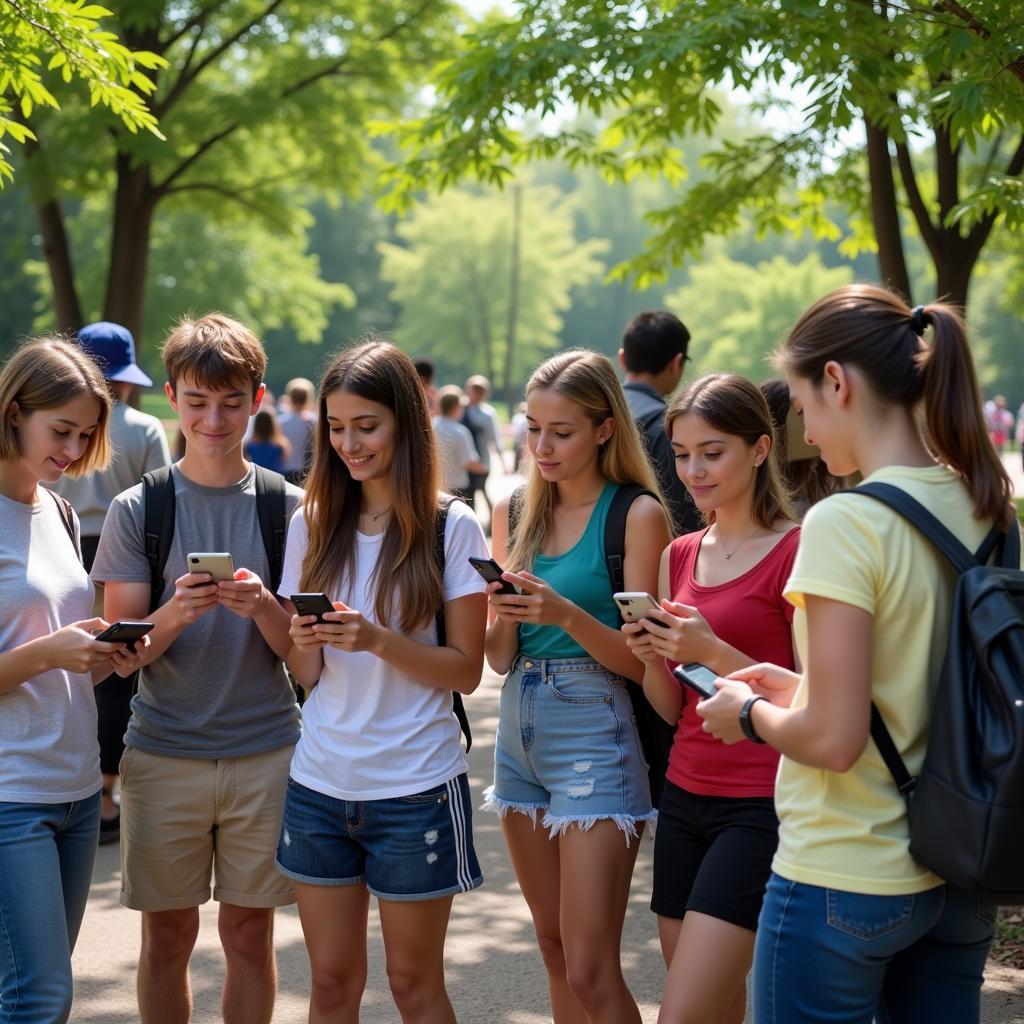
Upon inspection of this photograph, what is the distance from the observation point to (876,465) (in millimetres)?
2514

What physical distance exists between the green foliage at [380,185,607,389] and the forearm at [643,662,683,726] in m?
57.1

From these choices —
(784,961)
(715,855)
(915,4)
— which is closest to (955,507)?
(784,961)

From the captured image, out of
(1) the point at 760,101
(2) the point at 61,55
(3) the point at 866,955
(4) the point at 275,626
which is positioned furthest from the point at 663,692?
(1) the point at 760,101

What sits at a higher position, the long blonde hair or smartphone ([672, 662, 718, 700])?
the long blonde hair

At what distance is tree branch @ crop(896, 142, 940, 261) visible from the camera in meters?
8.52

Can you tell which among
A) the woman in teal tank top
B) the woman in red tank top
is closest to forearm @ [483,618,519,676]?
the woman in teal tank top

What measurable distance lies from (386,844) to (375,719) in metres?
0.31

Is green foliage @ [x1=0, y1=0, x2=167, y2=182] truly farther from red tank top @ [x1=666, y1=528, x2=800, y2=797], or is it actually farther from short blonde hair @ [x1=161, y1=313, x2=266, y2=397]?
red tank top @ [x1=666, y1=528, x2=800, y2=797]

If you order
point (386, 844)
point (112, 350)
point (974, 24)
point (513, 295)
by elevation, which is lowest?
point (386, 844)

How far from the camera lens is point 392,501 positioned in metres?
3.55

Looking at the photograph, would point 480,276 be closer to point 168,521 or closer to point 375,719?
point 168,521

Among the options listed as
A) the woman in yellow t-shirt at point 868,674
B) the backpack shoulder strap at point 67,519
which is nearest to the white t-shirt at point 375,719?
the backpack shoulder strap at point 67,519

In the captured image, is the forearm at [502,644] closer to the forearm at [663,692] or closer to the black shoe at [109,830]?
the forearm at [663,692]

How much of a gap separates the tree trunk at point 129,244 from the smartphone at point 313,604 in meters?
13.4
